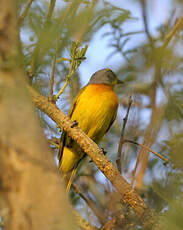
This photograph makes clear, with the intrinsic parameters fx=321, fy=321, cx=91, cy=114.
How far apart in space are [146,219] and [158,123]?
1201 millimetres

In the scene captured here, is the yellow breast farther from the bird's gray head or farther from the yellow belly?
the bird's gray head

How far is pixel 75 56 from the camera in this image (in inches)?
132

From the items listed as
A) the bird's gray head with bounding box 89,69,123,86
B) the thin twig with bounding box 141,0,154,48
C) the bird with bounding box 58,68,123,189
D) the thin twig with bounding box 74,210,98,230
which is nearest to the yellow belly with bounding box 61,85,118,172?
the bird with bounding box 58,68,123,189

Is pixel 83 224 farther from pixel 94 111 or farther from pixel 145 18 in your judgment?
pixel 145 18

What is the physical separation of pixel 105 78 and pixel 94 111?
1343mm

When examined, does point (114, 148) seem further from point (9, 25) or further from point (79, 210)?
point (9, 25)

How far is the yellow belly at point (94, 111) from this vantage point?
16.8 ft

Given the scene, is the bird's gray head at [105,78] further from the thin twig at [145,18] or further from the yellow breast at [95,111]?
Result: the thin twig at [145,18]

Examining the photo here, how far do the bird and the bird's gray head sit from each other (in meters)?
0.59

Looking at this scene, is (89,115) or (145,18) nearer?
(145,18)

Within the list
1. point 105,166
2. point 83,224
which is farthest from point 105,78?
point 105,166

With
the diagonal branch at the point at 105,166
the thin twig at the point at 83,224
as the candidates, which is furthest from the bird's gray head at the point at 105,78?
the diagonal branch at the point at 105,166

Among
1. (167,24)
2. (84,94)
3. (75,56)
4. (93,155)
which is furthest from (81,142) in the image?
(167,24)

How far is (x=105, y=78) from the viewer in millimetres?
6285
